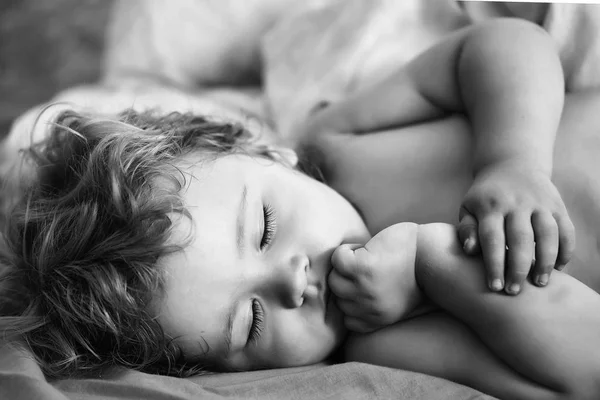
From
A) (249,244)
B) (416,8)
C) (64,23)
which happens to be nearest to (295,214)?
(249,244)

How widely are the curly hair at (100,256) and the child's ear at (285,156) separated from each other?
0.08 m

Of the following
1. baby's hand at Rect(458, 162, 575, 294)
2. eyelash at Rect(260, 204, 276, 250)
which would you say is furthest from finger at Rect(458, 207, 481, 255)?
Result: eyelash at Rect(260, 204, 276, 250)

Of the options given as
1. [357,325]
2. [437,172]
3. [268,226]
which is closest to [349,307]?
[357,325]

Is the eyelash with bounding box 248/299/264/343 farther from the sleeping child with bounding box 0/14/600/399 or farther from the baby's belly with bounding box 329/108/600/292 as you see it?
the baby's belly with bounding box 329/108/600/292

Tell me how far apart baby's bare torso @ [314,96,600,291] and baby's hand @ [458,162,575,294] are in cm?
9

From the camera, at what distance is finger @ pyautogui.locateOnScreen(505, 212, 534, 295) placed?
2.20ft

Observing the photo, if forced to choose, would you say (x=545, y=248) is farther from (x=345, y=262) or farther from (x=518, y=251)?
(x=345, y=262)

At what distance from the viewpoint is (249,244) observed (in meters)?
0.76

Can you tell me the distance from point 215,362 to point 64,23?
3.83 feet

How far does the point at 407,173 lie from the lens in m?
0.90

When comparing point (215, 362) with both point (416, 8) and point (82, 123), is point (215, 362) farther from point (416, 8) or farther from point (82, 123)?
point (416, 8)

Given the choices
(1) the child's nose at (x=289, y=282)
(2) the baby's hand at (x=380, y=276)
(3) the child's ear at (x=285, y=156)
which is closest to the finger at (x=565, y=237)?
(2) the baby's hand at (x=380, y=276)

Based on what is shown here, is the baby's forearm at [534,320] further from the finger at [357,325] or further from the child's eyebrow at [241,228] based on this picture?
the child's eyebrow at [241,228]

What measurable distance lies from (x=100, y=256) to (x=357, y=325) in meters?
0.33
